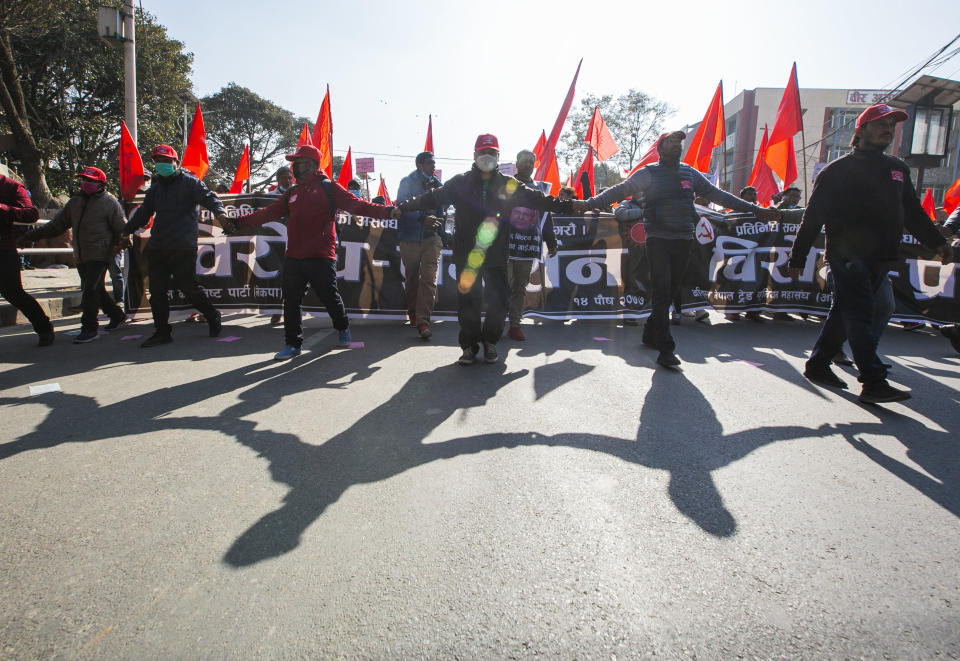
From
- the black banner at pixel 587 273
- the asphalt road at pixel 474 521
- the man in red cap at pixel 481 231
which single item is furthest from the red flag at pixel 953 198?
the man in red cap at pixel 481 231

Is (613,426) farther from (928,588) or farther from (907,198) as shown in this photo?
(907,198)

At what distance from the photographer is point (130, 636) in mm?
1369

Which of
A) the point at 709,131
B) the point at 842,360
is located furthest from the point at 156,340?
the point at 709,131

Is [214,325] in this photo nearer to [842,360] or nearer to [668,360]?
[668,360]

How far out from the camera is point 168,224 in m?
5.30

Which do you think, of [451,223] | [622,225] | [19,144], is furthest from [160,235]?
[19,144]

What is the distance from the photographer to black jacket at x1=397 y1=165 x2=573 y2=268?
442cm

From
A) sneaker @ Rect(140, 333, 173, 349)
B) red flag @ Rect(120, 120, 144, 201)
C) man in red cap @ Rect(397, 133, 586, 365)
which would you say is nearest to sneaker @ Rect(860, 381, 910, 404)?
man in red cap @ Rect(397, 133, 586, 365)

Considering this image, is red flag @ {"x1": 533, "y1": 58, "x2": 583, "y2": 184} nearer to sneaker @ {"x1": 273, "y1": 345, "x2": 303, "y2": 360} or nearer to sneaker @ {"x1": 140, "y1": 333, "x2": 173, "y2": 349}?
sneaker @ {"x1": 273, "y1": 345, "x2": 303, "y2": 360}

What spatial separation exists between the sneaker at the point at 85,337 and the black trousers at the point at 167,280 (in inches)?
26.5

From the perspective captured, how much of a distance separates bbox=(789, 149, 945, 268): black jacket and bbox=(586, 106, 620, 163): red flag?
27.2 feet

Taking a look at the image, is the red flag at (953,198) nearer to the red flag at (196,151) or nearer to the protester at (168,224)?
the protester at (168,224)

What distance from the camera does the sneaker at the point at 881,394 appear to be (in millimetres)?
3281

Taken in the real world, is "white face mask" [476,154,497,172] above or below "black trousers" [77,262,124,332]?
above
